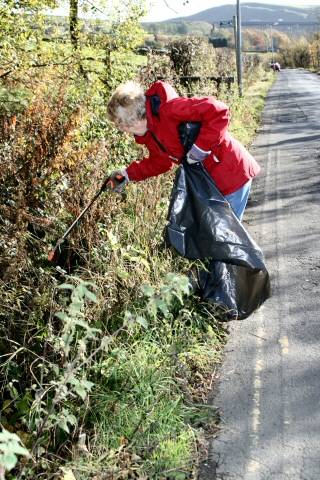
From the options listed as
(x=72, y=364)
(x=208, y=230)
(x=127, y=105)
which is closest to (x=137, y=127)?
(x=127, y=105)

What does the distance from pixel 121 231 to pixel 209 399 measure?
1.82 metres

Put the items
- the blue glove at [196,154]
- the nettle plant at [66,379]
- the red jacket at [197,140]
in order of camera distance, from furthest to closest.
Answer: the blue glove at [196,154] → the red jacket at [197,140] → the nettle plant at [66,379]

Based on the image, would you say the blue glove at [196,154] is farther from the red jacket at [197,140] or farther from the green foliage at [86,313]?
the green foliage at [86,313]

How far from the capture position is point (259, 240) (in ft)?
19.8

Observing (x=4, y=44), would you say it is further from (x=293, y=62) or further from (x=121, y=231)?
(x=293, y=62)

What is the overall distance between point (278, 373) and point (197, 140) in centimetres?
161

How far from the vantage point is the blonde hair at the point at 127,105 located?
139 inches

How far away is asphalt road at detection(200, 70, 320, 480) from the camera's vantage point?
2.84 m

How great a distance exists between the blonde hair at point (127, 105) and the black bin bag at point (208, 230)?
525mm

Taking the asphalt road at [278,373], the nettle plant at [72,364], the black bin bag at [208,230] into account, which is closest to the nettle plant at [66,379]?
the nettle plant at [72,364]

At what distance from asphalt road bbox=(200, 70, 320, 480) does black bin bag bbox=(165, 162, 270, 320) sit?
47cm

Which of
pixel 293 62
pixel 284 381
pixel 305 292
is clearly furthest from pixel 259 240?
pixel 293 62

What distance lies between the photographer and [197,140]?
3.57m

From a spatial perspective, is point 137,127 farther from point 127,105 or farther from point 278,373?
point 278,373
